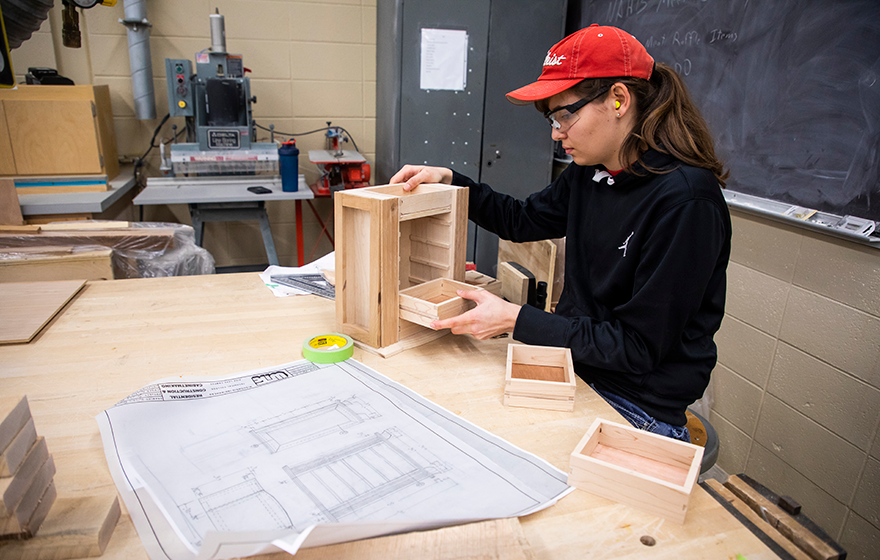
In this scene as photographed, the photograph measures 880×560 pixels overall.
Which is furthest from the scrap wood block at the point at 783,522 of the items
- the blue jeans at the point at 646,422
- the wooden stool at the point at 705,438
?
the wooden stool at the point at 705,438

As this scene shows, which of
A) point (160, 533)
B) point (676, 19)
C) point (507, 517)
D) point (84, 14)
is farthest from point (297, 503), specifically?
point (84, 14)

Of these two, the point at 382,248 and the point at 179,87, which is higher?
the point at 179,87

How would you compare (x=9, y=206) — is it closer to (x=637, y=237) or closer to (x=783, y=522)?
(x=637, y=237)

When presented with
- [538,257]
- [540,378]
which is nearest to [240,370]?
[540,378]

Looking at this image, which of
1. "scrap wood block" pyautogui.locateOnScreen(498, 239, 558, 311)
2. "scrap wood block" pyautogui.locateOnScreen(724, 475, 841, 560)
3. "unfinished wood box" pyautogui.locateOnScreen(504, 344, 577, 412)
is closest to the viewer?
"scrap wood block" pyautogui.locateOnScreen(724, 475, 841, 560)

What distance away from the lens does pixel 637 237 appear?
1054mm

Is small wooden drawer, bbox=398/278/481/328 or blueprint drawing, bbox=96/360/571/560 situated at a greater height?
small wooden drawer, bbox=398/278/481/328

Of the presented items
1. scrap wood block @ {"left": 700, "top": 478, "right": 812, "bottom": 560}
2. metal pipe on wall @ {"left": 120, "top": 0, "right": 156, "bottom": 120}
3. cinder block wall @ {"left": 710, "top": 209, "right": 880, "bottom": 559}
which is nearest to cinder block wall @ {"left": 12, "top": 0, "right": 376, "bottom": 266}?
metal pipe on wall @ {"left": 120, "top": 0, "right": 156, "bottom": 120}

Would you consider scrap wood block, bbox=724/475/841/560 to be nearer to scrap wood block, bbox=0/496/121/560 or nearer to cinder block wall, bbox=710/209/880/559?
scrap wood block, bbox=0/496/121/560

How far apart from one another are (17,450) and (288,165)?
2.30 metres

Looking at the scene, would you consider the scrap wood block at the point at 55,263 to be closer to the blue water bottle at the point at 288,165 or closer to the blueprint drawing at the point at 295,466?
the blue water bottle at the point at 288,165

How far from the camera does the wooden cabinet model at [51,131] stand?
238cm

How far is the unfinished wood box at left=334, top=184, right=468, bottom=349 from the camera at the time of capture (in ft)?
3.60

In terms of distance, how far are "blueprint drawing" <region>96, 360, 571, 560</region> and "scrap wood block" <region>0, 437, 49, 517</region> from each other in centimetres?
11
